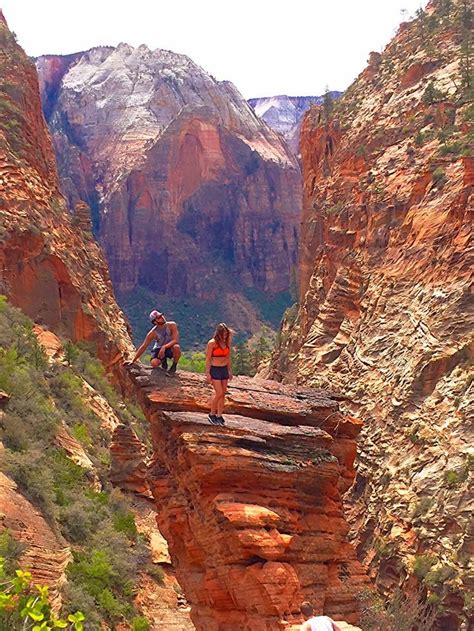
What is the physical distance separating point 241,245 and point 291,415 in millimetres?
101641

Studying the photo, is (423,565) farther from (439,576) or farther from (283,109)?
(283,109)

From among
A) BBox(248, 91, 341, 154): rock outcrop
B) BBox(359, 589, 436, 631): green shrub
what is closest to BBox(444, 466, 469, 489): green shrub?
BBox(359, 589, 436, 631): green shrub

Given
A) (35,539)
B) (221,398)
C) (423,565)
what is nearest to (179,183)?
(423,565)

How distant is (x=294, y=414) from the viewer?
14070 mm

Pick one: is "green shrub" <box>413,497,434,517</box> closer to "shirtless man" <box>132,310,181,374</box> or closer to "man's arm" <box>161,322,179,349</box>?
"shirtless man" <box>132,310,181,374</box>

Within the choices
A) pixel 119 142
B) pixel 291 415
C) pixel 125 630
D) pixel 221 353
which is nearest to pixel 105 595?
pixel 125 630

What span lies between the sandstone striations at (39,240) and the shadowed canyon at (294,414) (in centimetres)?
15

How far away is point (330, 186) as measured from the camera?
40.3 meters

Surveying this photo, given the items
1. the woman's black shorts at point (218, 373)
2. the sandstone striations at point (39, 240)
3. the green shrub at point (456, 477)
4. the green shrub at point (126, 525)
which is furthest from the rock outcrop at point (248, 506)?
the sandstone striations at point (39, 240)

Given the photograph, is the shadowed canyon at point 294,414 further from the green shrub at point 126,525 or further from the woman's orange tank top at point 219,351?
the woman's orange tank top at point 219,351

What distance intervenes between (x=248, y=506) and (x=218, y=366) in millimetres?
2252

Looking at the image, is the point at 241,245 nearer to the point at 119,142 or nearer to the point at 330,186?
the point at 119,142

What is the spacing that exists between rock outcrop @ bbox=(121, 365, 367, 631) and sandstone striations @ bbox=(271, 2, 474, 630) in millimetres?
8490

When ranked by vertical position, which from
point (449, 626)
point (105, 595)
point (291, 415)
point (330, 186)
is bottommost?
point (449, 626)
